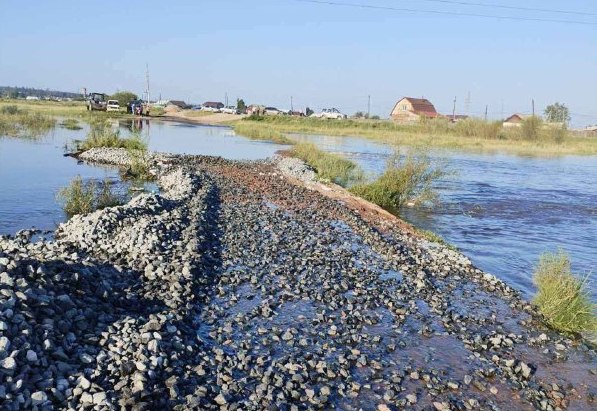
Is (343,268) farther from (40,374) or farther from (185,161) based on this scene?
(185,161)

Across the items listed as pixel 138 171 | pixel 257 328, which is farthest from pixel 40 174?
pixel 257 328

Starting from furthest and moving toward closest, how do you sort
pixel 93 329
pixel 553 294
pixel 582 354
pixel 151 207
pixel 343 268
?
pixel 151 207, pixel 343 268, pixel 553 294, pixel 582 354, pixel 93 329

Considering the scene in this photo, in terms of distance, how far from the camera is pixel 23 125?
169 feet

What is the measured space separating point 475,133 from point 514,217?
58737 mm

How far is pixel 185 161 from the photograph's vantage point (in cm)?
3092

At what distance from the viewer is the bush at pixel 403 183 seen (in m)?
22.4

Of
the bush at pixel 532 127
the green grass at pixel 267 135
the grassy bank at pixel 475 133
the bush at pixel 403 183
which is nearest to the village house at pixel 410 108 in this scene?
the grassy bank at pixel 475 133

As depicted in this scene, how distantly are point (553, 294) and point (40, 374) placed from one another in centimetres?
933

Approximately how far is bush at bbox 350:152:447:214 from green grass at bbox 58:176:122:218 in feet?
35.8

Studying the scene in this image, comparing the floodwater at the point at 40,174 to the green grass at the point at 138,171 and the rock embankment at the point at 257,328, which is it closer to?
the green grass at the point at 138,171

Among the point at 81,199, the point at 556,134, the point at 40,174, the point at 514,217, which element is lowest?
the point at 514,217

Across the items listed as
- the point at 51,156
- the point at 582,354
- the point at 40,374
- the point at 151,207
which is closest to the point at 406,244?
the point at 582,354

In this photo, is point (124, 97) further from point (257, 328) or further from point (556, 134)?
point (257, 328)

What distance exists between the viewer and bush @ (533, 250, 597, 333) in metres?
9.76
